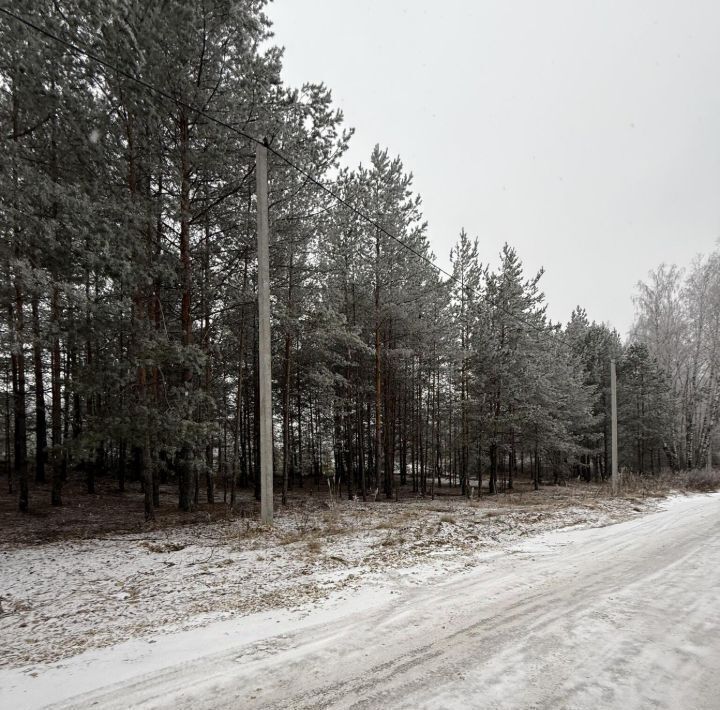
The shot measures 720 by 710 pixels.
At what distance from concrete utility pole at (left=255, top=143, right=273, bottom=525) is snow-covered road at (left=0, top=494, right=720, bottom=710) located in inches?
128

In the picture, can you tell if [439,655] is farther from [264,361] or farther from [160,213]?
[160,213]

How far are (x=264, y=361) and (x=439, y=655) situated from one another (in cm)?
537

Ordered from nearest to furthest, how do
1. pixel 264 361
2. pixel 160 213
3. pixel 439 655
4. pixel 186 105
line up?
pixel 439 655, pixel 186 105, pixel 264 361, pixel 160 213

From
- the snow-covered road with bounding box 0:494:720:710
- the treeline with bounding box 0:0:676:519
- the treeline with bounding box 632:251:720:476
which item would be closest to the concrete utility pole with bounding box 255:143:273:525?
the treeline with bounding box 0:0:676:519

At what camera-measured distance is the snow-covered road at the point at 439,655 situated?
261cm

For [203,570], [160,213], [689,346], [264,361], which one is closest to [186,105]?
[160,213]

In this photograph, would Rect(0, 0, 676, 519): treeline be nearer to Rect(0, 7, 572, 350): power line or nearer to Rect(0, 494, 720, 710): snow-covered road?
Rect(0, 7, 572, 350): power line

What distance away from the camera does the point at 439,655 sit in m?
3.12

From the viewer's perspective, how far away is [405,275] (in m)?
16.9

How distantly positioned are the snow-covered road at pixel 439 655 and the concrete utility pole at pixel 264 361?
3.26m

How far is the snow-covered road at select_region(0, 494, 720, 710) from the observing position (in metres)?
2.61

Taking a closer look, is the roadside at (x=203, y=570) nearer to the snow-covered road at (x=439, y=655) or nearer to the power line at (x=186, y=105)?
the snow-covered road at (x=439, y=655)

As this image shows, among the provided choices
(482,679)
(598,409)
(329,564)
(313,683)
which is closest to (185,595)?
(329,564)

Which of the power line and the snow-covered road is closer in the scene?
the snow-covered road
